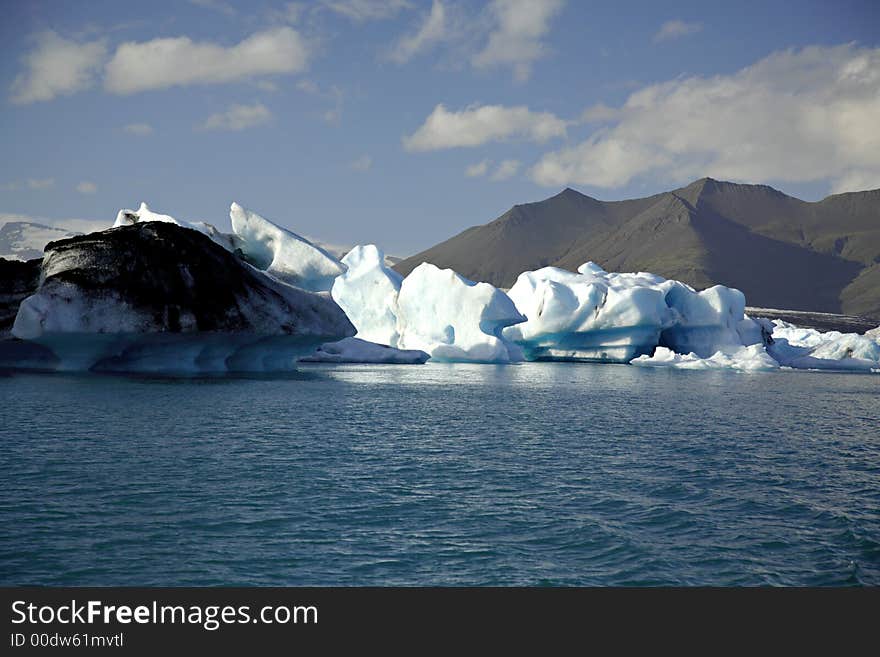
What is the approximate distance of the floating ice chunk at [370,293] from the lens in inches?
1783

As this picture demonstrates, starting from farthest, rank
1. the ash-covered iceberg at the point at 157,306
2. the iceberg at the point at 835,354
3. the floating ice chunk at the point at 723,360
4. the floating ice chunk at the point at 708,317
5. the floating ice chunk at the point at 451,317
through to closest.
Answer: the iceberg at the point at 835,354 < the floating ice chunk at the point at 708,317 < the floating ice chunk at the point at 723,360 < the floating ice chunk at the point at 451,317 < the ash-covered iceberg at the point at 157,306

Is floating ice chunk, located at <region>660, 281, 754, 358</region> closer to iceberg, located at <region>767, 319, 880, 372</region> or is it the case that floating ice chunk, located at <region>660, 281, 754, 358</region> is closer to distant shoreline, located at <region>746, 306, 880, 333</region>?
iceberg, located at <region>767, 319, 880, 372</region>

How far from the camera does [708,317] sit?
4672 cm

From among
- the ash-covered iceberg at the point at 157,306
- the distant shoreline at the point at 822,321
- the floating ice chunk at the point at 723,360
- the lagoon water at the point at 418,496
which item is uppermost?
the distant shoreline at the point at 822,321

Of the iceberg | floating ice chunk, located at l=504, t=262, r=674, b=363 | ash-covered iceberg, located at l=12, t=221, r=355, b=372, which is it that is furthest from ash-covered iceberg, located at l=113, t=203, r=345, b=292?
the iceberg

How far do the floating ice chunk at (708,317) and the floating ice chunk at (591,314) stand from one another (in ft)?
4.38

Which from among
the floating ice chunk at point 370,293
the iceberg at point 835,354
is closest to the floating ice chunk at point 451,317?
the floating ice chunk at point 370,293

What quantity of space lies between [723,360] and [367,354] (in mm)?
19380

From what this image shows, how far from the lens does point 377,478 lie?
33.1ft

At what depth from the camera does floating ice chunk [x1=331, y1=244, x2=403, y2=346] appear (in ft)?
149

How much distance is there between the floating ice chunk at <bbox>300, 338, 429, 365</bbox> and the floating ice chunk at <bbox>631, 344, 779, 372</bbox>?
529 inches

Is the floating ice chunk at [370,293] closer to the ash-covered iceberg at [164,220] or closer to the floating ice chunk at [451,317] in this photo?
the floating ice chunk at [451,317]

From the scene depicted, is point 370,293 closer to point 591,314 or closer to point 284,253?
point 591,314
